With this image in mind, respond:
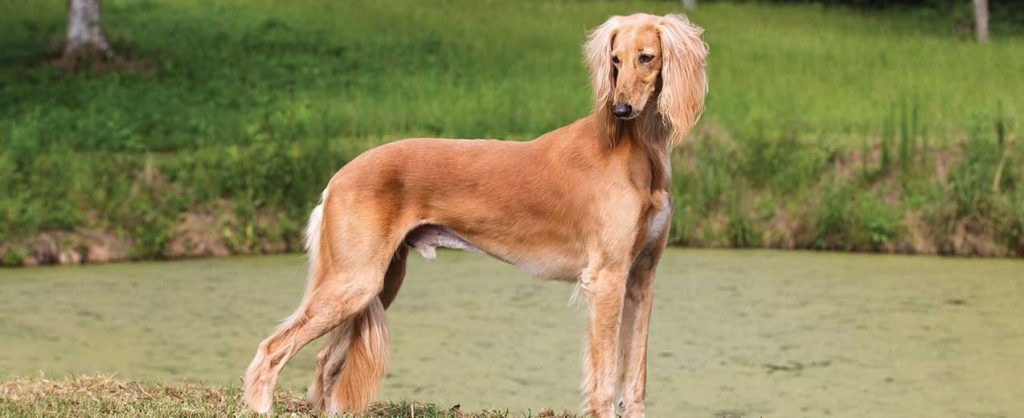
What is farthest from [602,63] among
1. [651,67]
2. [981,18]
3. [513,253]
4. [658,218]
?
[981,18]

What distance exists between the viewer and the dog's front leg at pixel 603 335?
6098 mm

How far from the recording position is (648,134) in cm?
611

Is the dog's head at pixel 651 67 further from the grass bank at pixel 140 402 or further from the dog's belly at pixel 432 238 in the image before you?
the grass bank at pixel 140 402

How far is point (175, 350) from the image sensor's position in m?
9.58

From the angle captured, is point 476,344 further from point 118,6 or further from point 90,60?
point 118,6

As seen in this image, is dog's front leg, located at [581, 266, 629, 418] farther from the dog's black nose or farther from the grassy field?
A: the grassy field

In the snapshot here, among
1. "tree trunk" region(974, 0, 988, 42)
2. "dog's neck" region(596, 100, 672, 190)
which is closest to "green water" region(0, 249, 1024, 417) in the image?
"dog's neck" region(596, 100, 672, 190)

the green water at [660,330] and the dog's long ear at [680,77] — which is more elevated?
the dog's long ear at [680,77]

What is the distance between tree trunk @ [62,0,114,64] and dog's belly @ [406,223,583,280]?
1372 centimetres

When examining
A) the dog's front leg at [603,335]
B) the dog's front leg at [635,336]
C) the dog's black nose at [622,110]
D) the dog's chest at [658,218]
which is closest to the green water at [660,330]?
the dog's front leg at [635,336]

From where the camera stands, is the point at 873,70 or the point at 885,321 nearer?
the point at 885,321

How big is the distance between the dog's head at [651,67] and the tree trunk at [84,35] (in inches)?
566

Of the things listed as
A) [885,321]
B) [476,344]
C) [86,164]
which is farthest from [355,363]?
[86,164]

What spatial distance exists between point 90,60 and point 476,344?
11.0 meters
